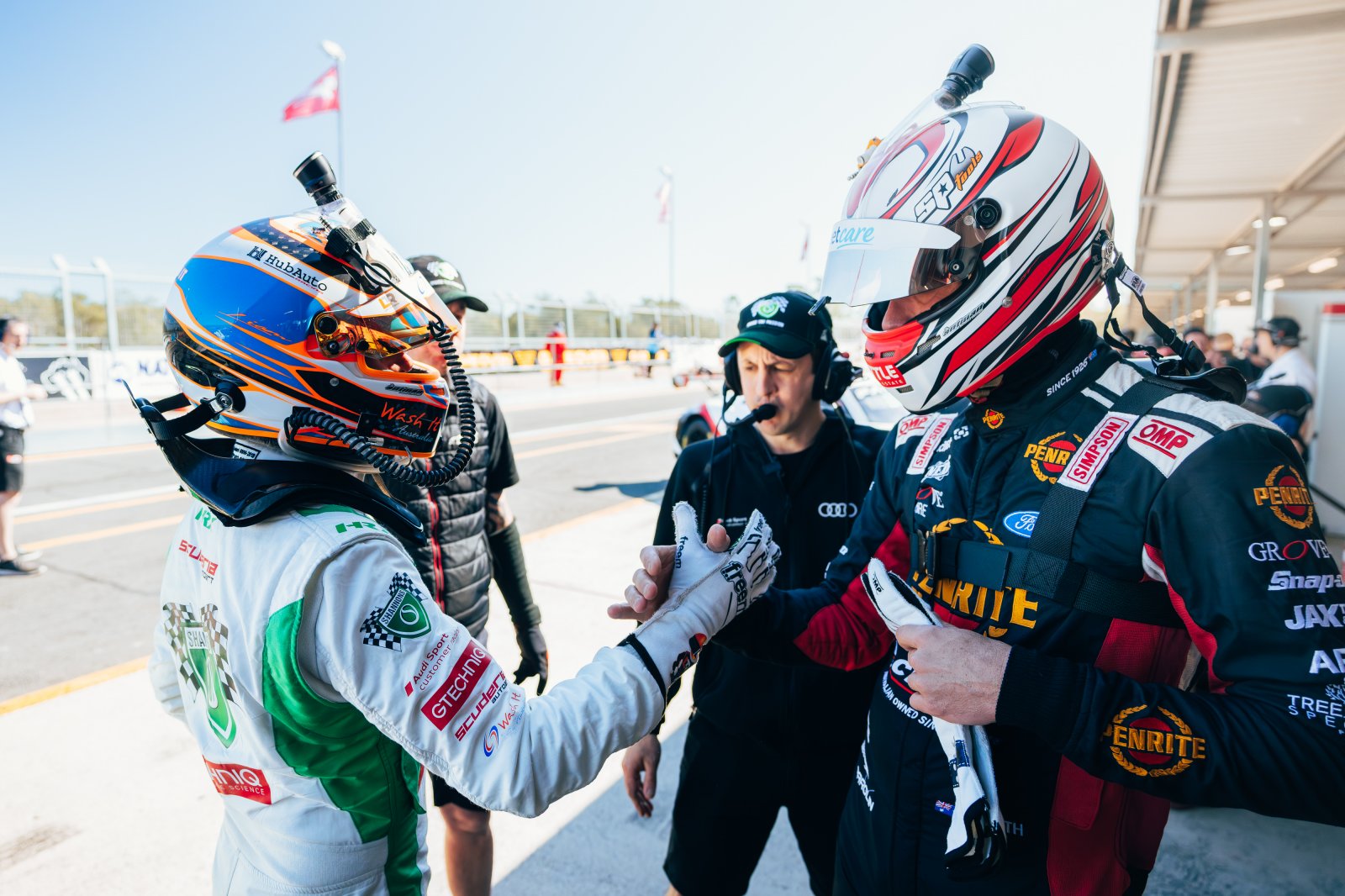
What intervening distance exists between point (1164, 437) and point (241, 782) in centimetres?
169

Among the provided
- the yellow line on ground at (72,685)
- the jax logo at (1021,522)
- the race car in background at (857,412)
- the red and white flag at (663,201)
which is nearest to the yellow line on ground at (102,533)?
the yellow line on ground at (72,685)

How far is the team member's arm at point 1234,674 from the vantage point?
1023mm

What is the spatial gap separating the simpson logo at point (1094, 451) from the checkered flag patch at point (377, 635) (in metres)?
1.13

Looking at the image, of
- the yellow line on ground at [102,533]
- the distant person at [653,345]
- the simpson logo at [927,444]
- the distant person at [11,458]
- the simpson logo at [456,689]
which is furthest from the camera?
the distant person at [653,345]

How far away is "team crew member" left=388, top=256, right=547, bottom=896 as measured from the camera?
247 cm

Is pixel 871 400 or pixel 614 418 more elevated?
pixel 871 400

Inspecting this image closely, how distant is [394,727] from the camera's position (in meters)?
1.18

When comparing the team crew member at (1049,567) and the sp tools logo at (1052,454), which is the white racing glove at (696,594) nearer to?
the team crew member at (1049,567)

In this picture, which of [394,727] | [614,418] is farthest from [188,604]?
[614,418]

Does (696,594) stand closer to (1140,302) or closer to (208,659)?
(208,659)

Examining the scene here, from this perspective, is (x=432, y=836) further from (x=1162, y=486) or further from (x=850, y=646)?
(x=1162, y=486)

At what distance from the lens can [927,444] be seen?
1.68 meters

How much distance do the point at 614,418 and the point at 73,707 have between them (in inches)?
522

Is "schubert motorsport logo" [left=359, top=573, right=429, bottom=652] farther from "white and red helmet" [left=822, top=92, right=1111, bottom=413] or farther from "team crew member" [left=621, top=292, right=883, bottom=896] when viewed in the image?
"team crew member" [left=621, top=292, right=883, bottom=896]
